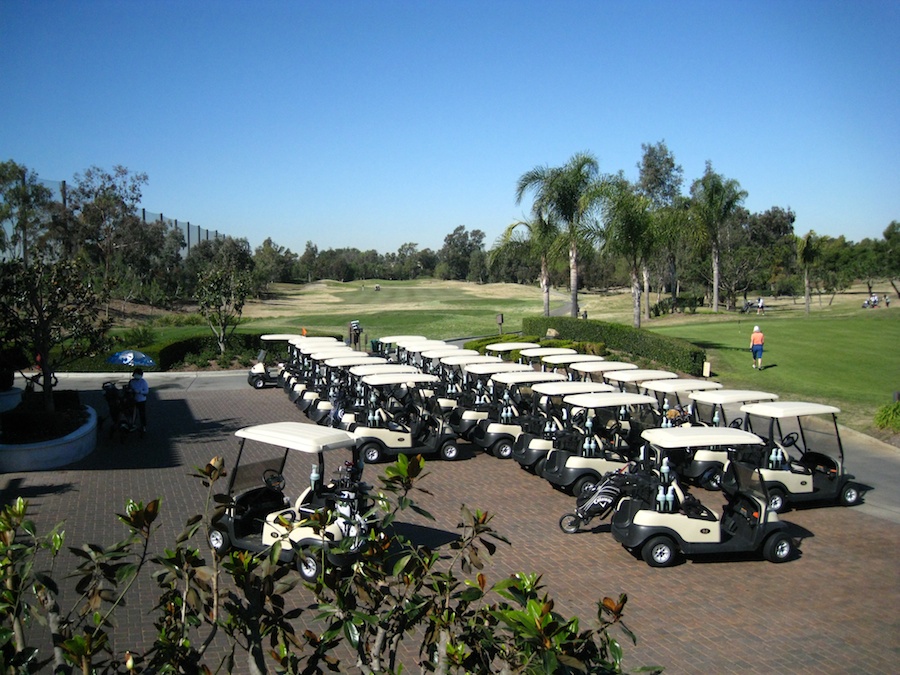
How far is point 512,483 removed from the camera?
11914mm

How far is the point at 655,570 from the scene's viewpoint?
8398 mm

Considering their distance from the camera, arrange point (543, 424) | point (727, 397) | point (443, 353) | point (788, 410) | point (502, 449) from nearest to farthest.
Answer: point (788, 410), point (727, 397), point (543, 424), point (502, 449), point (443, 353)

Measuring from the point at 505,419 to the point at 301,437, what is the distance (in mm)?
6161

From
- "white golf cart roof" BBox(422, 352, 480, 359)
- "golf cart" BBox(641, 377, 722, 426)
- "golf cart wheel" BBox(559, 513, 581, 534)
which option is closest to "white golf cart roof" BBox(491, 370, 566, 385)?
"golf cart" BBox(641, 377, 722, 426)

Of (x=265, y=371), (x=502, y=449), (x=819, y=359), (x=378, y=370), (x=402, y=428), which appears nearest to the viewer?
(x=402, y=428)

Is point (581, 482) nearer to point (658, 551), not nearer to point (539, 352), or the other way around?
point (658, 551)

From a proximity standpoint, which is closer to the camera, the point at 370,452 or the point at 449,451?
the point at 370,452

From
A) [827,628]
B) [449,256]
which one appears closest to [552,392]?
[827,628]

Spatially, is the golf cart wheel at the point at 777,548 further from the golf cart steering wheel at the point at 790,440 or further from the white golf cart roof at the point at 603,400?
the white golf cart roof at the point at 603,400

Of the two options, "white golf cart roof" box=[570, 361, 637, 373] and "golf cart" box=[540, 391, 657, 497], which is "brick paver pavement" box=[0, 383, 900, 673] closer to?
"golf cart" box=[540, 391, 657, 497]

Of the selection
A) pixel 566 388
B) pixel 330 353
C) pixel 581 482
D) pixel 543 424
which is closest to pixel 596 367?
pixel 566 388

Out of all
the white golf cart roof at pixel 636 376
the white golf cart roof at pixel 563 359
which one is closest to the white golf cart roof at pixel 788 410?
the white golf cart roof at pixel 636 376

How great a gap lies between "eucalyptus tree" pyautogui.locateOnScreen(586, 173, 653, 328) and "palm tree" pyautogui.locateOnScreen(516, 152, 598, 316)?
1050 millimetres

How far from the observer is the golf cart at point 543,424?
39.0 feet
